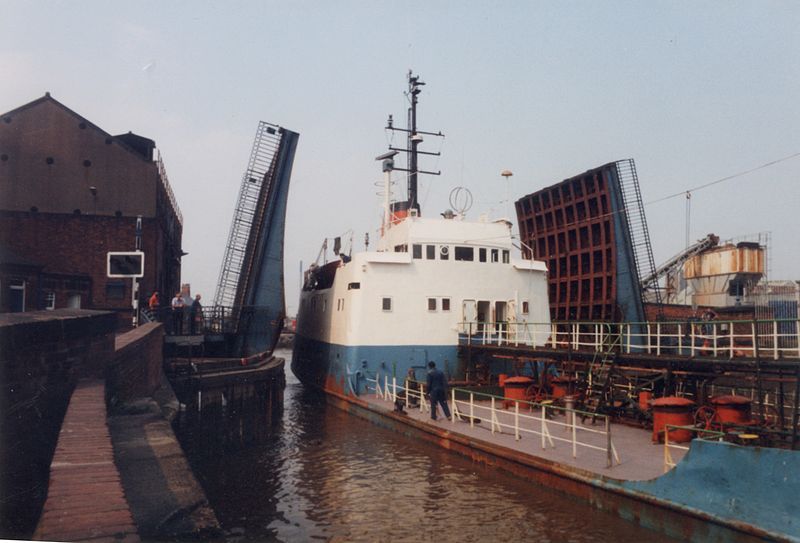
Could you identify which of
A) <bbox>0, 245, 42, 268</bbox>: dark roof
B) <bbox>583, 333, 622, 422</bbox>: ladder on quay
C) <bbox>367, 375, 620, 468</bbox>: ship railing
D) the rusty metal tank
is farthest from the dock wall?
<bbox>0, 245, 42, 268</bbox>: dark roof

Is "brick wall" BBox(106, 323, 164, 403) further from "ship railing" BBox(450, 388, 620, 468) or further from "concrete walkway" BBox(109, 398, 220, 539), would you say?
"ship railing" BBox(450, 388, 620, 468)

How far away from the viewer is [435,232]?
67.1ft

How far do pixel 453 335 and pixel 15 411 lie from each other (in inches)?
550

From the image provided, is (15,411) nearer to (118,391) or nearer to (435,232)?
(118,391)

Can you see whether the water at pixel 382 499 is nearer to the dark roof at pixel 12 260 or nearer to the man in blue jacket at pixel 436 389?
the man in blue jacket at pixel 436 389

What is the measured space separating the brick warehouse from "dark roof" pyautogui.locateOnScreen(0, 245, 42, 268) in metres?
1.60

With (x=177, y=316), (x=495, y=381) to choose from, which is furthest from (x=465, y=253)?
(x=177, y=316)

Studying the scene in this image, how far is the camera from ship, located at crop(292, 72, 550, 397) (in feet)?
63.6

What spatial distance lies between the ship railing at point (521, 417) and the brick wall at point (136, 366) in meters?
6.44

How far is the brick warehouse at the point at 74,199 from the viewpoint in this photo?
25.5m

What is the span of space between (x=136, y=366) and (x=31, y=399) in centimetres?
586

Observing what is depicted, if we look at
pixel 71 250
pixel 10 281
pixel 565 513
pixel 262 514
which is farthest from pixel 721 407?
pixel 71 250

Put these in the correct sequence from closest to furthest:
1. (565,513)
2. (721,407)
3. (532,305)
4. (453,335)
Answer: (565,513) → (721,407) → (453,335) → (532,305)

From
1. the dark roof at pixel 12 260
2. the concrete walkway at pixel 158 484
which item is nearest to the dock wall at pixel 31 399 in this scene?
the concrete walkway at pixel 158 484
